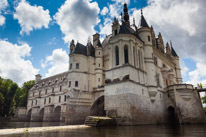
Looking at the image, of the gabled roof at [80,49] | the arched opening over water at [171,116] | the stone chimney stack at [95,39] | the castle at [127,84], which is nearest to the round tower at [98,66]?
the castle at [127,84]

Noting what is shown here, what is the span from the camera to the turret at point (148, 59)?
1123 inches

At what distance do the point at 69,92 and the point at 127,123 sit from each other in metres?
15.5

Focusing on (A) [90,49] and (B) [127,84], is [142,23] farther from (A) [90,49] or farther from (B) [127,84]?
(B) [127,84]

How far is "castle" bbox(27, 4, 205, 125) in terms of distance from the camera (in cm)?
2461

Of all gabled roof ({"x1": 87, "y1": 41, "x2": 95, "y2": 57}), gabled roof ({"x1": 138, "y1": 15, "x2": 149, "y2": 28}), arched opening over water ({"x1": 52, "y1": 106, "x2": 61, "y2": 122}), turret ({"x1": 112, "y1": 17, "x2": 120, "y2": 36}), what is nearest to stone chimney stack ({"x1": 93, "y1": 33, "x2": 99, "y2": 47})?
gabled roof ({"x1": 87, "y1": 41, "x2": 95, "y2": 57})

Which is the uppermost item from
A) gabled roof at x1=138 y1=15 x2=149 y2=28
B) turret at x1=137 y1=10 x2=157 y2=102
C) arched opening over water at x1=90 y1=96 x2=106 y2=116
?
gabled roof at x1=138 y1=15 x2=149 y2=28

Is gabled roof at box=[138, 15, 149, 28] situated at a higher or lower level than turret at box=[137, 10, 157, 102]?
higher

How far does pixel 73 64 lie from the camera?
115ft

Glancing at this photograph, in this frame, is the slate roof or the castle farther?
the slate roof

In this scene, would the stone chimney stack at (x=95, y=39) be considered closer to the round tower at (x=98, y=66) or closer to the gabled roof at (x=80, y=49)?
the round tower at (x=98, y=66)

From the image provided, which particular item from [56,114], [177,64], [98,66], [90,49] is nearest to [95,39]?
[90,49]

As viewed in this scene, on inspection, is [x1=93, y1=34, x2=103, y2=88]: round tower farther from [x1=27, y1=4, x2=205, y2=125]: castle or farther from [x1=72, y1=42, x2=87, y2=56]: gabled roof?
[x1=72, y1=42, x2=87, y2=56]: gabled roof

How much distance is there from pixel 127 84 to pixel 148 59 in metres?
9.46

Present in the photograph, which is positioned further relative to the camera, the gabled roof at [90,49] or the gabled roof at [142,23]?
the gabled roof at [90,49]
